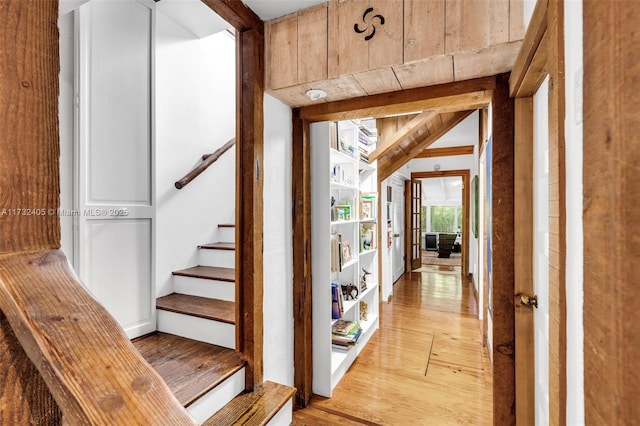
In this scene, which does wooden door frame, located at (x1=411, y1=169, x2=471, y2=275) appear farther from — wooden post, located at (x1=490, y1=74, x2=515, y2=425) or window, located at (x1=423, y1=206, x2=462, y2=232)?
window, located at (x1=423, y1=206, x2=462, y2=232)

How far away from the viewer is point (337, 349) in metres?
2.53

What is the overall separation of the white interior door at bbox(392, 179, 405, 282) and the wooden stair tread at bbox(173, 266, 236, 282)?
3802mm

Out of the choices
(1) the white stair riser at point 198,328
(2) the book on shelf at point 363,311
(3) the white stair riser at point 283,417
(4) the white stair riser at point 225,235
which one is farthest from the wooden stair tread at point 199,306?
(2) the book on shelf at point 363,311

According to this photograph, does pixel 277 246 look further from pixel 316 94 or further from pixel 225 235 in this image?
pixel 225 235

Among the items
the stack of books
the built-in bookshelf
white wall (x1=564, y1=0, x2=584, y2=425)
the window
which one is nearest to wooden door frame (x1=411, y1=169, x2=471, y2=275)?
the built-in bookshelf

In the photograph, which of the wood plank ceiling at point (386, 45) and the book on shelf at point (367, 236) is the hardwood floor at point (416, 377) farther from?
the wood plank ceiling at point (386, 45)

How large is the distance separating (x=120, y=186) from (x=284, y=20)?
136cm

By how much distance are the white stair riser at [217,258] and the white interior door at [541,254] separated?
1978mm

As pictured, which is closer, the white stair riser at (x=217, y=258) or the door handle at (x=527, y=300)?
the door handle at (x=527, y=300)

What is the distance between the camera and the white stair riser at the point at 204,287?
207cm

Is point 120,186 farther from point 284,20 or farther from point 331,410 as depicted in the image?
point 331,410

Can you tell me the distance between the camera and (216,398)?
142 cm

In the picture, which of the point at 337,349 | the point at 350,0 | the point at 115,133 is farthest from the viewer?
the point at 337,349

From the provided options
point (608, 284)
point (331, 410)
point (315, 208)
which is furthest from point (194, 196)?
point (608, 284)
